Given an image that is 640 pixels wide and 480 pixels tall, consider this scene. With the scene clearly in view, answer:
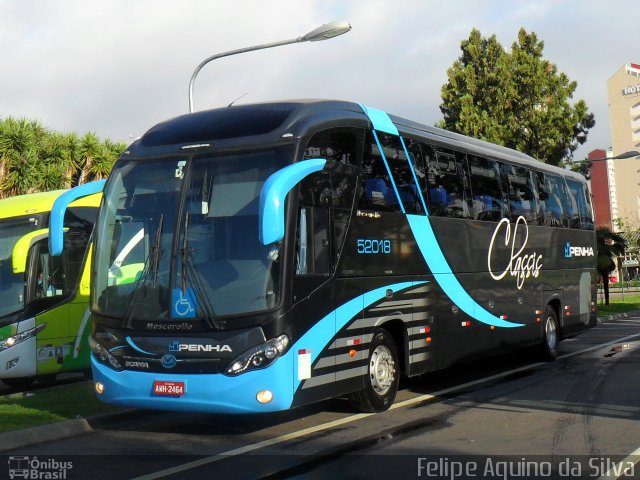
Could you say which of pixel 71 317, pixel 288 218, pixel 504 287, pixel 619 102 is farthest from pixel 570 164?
pixel 619 102

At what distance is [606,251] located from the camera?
36.8m

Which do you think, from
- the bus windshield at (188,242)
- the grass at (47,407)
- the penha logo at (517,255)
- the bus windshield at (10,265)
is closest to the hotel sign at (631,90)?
the penha logo at (517,255)

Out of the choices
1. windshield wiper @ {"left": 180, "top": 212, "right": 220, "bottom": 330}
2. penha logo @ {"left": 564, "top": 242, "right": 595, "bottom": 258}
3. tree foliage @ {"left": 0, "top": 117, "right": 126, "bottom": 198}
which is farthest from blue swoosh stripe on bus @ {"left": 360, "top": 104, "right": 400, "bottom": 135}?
tree foliage @ {"left": 0, "top": 117, "right": 126, "bottom": 198}

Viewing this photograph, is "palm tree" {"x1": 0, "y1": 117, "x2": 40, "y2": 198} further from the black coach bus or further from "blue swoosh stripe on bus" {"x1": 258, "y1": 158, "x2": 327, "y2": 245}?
"blue swoosh stripe on bus" {"x1": 258, "y1": 158, "x2": 327, "y2": 245}

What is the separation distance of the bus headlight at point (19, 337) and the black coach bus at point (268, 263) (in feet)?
13.4

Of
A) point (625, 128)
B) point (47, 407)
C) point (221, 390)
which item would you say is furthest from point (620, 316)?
point (625, 128)

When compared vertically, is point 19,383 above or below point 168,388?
below

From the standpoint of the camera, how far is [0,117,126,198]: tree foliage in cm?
2238

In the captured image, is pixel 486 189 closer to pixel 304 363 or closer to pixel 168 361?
pixel 304 363

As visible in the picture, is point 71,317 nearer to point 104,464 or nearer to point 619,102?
point 104,464

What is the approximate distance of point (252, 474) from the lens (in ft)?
22.9

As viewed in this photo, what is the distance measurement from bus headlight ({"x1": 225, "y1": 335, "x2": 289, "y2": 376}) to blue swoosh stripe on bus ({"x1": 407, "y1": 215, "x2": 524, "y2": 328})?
351 centimetres

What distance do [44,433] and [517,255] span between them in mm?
8819

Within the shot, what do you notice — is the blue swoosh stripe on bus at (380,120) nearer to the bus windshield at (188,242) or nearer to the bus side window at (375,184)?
the bus side window at (375,184)
